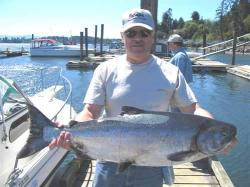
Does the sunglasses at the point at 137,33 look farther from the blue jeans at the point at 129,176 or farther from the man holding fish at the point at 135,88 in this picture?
the blue jeans at the point at 129,176

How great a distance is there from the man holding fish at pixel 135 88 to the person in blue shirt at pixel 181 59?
456 cm

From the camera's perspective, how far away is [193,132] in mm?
2752

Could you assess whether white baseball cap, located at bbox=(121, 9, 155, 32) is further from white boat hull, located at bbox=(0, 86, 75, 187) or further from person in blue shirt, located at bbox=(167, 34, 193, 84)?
person in blue shirt, located at bbox=(167, 34, 193, 84)

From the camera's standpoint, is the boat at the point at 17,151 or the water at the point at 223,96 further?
the water at the point at 223,96

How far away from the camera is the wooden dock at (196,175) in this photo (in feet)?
21.7

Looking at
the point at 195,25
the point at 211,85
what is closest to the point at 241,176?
the point at 211,85

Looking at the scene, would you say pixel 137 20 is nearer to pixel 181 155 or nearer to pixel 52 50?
pixel 181 155

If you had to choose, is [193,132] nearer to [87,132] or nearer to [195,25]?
[87,132]

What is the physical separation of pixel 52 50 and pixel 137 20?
178 feet

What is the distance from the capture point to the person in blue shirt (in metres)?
7.79

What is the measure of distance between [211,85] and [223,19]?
242 ft

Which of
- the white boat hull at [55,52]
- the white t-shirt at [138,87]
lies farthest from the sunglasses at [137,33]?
the white boat hull at [55,52]

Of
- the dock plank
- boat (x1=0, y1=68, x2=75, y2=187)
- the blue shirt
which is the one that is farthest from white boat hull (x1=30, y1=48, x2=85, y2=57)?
the dock plank

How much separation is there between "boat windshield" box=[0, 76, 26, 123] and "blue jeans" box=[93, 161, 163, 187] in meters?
2.74
